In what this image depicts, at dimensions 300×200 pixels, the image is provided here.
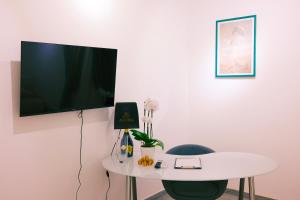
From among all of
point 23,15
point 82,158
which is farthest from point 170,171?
point 23,15

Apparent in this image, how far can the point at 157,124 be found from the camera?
11.5 ft

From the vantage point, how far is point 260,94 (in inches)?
135

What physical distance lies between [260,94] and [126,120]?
1.67 metres

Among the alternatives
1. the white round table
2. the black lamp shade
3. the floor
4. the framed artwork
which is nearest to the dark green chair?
the white round table

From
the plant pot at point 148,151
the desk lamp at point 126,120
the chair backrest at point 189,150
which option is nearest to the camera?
the plant pot at point 148,151

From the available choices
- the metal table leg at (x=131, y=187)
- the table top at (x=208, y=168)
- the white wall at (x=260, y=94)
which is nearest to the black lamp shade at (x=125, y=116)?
the table top at (x=208, y=168)

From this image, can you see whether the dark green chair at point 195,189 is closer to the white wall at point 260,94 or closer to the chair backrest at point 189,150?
the chair backrest at point 189,150

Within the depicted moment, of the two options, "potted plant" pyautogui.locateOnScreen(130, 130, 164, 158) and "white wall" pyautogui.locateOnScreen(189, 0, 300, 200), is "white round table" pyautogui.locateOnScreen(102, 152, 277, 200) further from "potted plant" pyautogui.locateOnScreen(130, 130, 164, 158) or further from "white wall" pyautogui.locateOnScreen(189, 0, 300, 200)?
"white wall" pyautogui.locateOnScreen(189, 0, 300, 200)

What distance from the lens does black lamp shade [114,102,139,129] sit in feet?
8.91

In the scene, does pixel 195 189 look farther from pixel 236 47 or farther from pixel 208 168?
pixel 236 47

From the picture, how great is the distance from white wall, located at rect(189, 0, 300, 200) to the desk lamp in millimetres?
1439

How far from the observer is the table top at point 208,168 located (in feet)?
7.07

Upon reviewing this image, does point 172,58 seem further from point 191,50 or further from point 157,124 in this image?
point 157,124

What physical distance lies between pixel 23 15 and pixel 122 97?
1236mm
